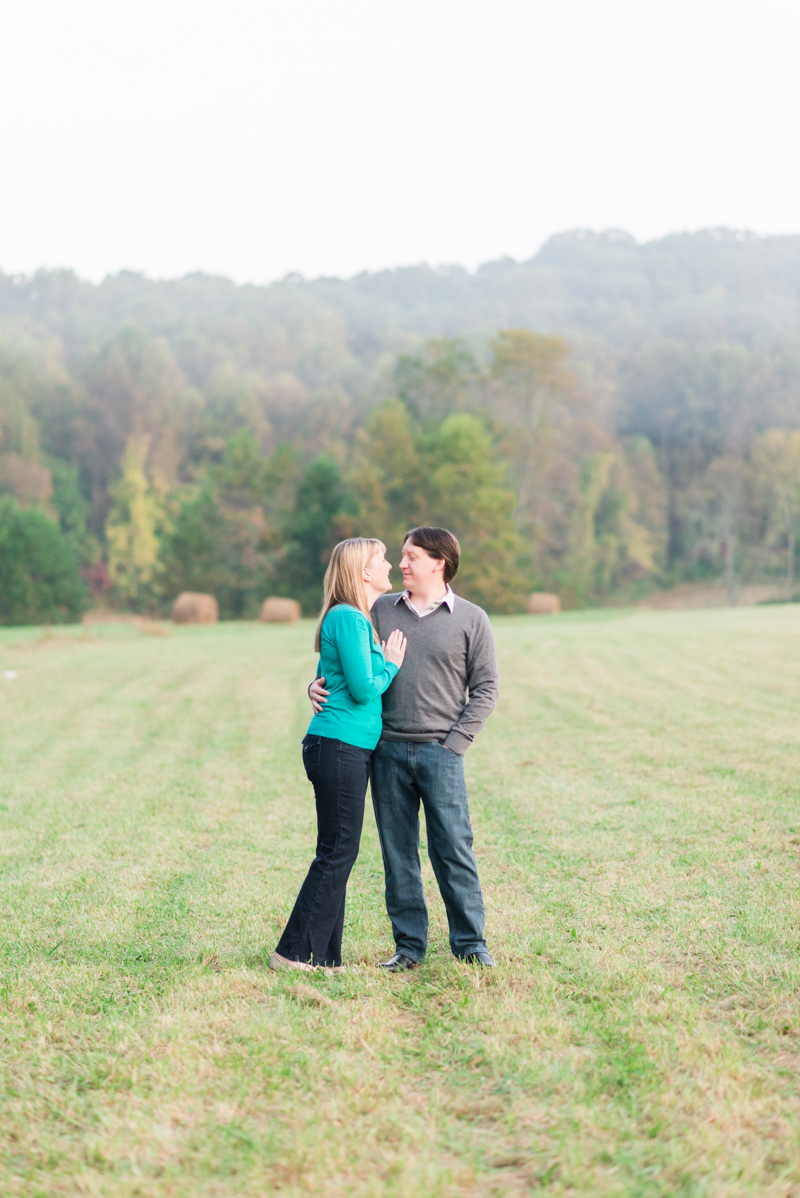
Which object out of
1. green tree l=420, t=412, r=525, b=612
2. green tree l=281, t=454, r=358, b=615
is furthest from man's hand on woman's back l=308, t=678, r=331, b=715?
green tree l=281, t=454, r=358, b=615

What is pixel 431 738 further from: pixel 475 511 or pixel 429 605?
pixel 475 511

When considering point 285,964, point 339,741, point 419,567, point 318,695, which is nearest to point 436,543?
point 419,567

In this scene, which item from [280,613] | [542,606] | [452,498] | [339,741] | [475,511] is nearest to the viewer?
[339,741]

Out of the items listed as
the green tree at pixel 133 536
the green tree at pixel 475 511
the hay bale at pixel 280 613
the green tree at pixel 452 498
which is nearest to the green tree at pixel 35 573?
the green tree at pixel 133 536

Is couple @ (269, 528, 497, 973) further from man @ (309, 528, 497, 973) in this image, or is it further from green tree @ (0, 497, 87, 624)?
green tree @ (0, 497, 87, 624)

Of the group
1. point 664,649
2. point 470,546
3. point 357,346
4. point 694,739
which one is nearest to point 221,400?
point 357,346

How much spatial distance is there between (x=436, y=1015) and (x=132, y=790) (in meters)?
4.99

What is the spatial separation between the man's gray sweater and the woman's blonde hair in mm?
195

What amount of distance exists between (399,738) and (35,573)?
41.3 m

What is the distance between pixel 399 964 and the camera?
3.96 meters

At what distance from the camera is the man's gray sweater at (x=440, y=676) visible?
3.90 metres

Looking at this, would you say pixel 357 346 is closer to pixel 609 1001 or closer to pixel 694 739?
pixel 694 739

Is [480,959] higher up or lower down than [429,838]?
lower down

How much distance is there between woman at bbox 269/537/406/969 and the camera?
3807 millimetres
